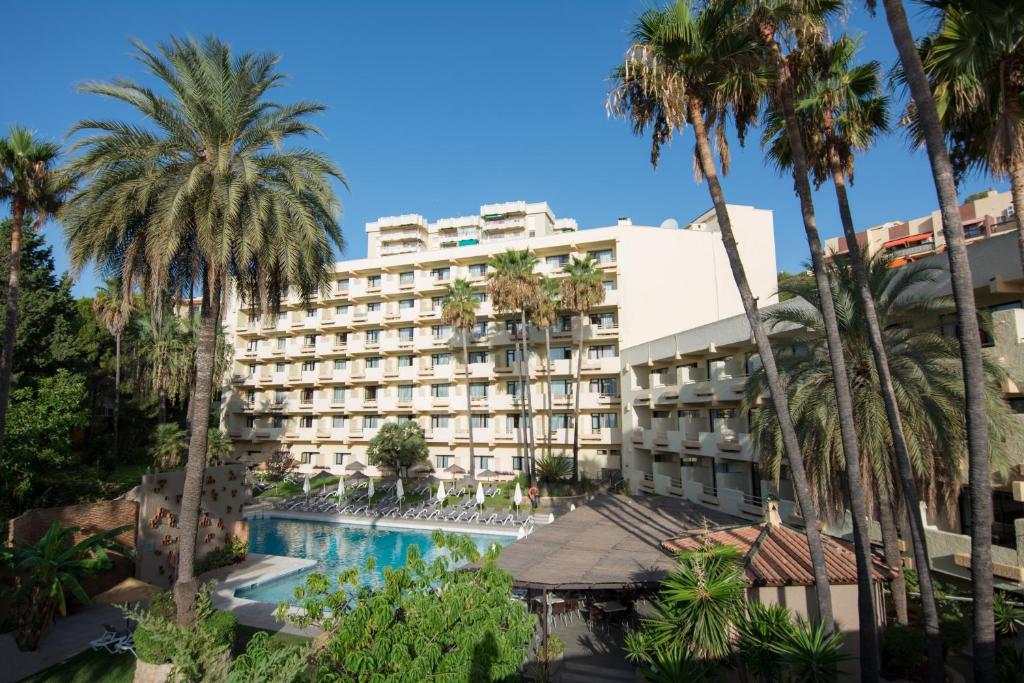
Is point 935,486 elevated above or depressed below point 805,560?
above

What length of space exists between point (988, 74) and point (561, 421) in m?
32.1

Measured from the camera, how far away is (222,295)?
1384cm

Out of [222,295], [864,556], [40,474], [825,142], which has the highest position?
[825,142]

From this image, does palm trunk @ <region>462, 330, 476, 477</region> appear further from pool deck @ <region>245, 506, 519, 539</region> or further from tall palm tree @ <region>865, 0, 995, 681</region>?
tall palm tree @ <region>865, 0, 995, 681</region>

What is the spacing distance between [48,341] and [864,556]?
39.6 metres

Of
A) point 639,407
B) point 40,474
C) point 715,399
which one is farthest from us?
point 639,407

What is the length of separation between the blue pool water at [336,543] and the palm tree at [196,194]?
36.8 feet

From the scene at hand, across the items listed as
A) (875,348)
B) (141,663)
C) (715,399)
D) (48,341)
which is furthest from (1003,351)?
(48,341)

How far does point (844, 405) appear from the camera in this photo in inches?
387

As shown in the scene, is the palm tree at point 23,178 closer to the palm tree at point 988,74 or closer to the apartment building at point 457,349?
the apartment building at point 457,349

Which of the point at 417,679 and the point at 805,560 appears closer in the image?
the point at 417,679

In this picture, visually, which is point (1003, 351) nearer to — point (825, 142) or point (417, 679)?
point (825, 142)

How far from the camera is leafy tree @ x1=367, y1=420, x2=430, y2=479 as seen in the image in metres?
36.7

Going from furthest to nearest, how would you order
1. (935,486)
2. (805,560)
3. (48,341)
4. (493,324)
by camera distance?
Answer: (493,324)
(48,341)
(935,486)
(805,560)
